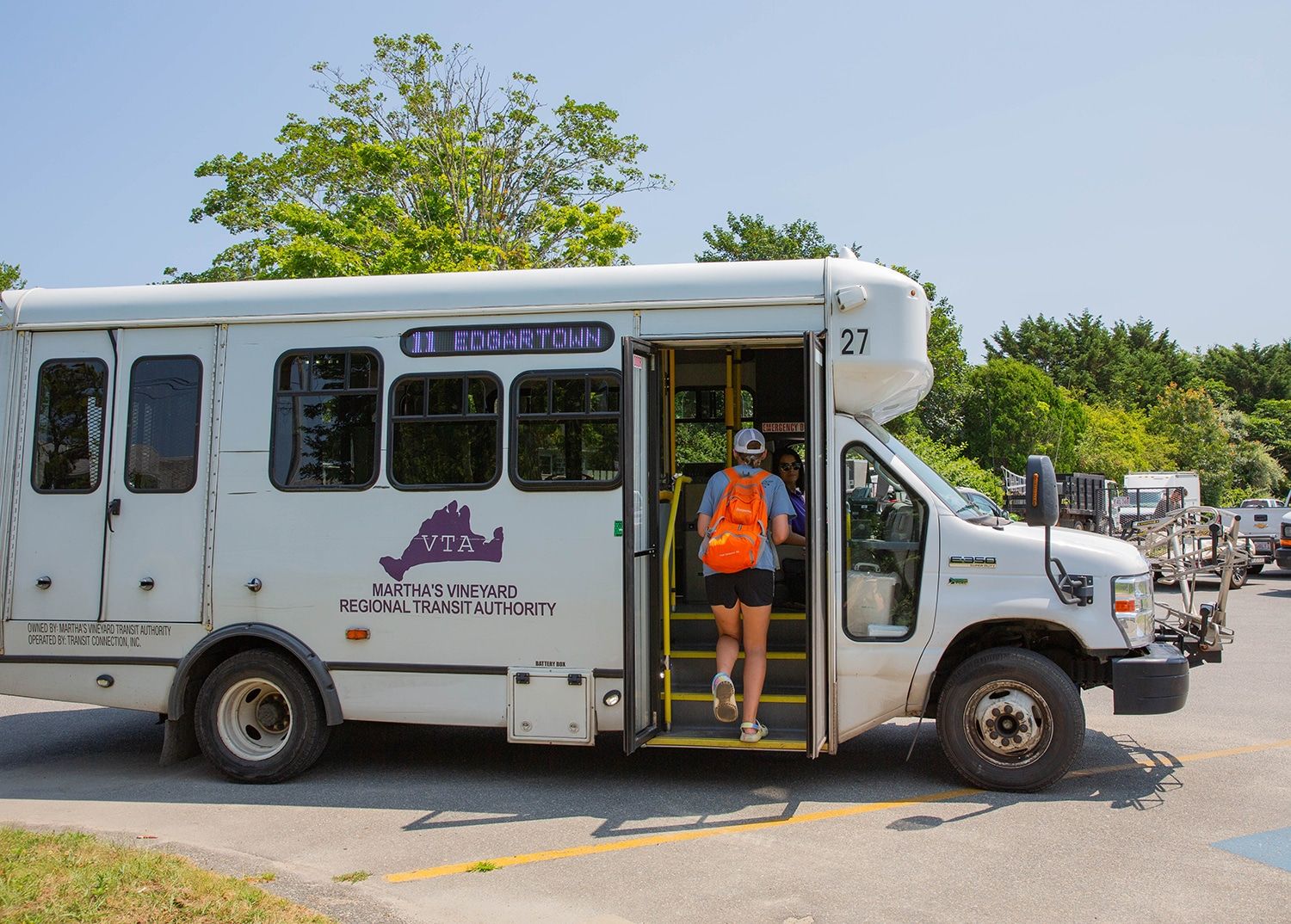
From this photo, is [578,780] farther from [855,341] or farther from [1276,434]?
[1276,434]

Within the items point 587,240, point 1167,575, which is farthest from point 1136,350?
point 1167,575

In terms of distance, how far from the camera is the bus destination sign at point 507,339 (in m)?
7.01

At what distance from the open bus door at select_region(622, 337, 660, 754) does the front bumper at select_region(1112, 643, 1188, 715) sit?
2.72 m

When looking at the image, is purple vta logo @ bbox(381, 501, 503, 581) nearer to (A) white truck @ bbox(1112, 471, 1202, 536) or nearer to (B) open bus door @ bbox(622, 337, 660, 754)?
(B) open bus door @ bbox(622, 337, 660, 754)

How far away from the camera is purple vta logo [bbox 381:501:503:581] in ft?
23.0

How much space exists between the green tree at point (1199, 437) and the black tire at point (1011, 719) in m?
44.2

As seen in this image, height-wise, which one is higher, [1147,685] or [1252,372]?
[1252,372]

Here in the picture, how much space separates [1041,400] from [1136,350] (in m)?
32.4

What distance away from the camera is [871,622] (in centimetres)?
680

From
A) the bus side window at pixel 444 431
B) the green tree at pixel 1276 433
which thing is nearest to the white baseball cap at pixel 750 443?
the bus side window at pixel 444 431

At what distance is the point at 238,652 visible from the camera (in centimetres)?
739

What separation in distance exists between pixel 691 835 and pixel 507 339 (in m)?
3.18

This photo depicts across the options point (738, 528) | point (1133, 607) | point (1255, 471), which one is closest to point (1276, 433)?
point (1255, 471)

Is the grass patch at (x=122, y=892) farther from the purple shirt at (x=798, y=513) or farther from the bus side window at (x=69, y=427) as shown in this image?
the purple shirt at (x=798, y=513)
